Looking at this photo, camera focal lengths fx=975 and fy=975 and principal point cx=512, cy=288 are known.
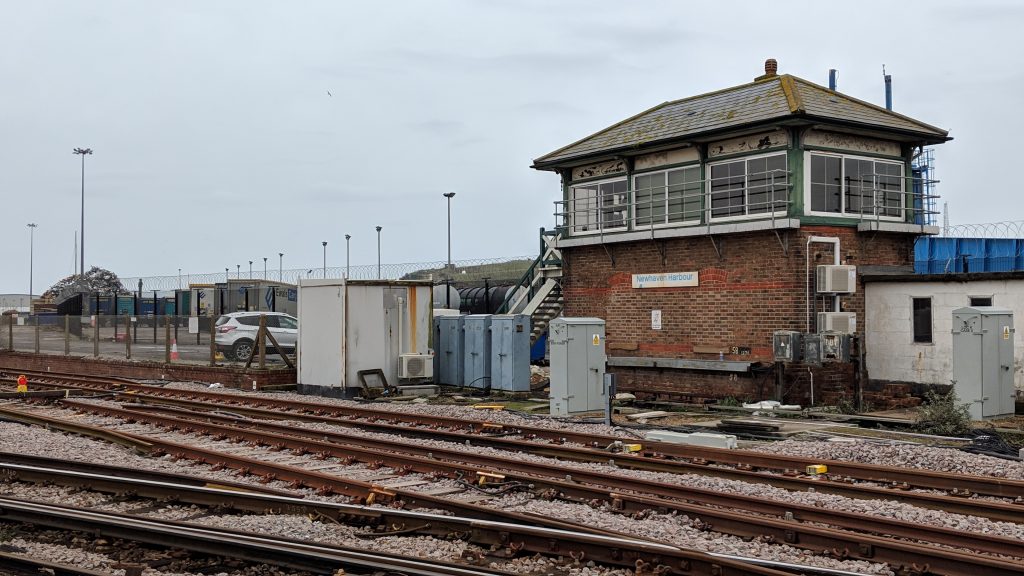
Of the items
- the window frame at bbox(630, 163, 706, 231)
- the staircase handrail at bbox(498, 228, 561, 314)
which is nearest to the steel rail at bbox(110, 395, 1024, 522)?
the window frame at bbox(630, 163, 706, 231)

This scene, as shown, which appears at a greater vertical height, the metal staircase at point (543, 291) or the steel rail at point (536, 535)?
the metal staircase at point (543, 291)

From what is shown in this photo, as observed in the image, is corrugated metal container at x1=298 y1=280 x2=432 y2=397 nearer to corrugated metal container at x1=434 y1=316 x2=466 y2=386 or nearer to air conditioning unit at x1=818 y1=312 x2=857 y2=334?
corrugated metal container at x1=434 y1=316 x2=466 y2=386

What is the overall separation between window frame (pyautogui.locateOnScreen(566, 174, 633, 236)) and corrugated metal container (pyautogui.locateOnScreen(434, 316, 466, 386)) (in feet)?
12.6

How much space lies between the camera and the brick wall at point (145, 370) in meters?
24.1

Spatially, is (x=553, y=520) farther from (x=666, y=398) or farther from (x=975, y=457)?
(x=666, y=398)

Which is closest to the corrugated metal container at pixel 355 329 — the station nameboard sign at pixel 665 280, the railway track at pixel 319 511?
the station nameboard sign at pixel 665 280

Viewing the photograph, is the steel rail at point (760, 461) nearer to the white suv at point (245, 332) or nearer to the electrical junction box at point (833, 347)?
the electrical junction box at point (833, 347)

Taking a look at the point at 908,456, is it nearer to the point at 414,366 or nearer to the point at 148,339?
the point at 414,366

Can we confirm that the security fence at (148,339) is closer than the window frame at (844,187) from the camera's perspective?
No

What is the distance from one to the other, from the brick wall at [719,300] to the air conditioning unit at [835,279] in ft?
1.27

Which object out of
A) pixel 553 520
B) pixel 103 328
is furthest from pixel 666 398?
pixel 103 328

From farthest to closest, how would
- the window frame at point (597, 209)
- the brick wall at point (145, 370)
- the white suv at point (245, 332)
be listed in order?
the white suv at point (245, 332) < the brick wall at point (145, 370) < the window frame at point (597, 209)

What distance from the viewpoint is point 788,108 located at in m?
19.3

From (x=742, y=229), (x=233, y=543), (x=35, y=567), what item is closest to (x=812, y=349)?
(x=742, y=229)
